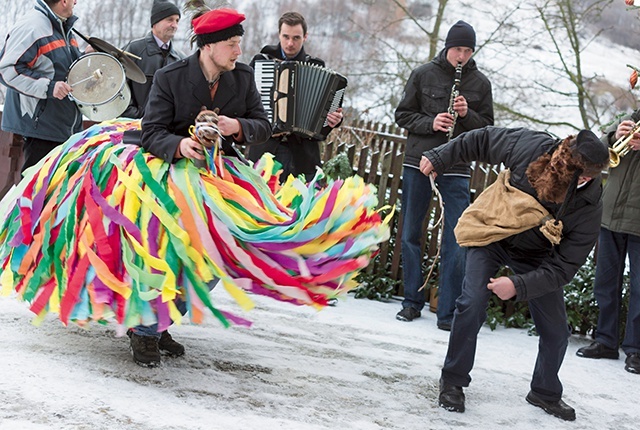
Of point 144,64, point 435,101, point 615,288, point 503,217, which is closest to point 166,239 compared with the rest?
point 503,217

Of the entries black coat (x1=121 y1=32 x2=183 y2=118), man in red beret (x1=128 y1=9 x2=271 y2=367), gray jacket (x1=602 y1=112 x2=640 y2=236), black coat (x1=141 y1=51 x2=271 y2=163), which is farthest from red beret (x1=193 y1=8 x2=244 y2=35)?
gray jacket (x1=602 y1=112 x2=640 y2=236)

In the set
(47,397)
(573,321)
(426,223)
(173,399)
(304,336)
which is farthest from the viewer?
(426,223)

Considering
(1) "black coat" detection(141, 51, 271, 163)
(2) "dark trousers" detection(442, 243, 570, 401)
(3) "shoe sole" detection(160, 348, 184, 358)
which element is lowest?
(3) "shoe sole" detection(160, 348, 184, 358)

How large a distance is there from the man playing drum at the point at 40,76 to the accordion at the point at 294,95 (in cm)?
136

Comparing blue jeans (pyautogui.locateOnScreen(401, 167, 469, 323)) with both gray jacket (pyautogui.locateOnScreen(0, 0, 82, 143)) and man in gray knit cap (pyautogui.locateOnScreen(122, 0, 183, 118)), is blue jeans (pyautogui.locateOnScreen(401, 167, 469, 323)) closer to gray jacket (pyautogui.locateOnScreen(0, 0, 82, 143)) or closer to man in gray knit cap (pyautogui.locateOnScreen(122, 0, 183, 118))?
man in gray knit cap (pyautogui.locateOnScreen(122, 0, 183, 118))

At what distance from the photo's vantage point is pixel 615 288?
609cm

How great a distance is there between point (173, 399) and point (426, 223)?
356 cm

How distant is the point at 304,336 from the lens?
18.5 ft

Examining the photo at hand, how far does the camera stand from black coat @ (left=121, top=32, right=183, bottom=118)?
5941 millimetres

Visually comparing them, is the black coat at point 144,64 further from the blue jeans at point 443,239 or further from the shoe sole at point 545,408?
the shoe sole at point 545,408

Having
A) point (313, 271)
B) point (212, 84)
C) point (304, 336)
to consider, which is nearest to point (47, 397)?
point (313, 271)

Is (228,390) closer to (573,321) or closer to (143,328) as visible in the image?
(143,328)

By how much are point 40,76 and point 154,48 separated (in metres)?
0.84

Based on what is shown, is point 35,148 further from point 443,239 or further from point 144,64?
point 443,239
